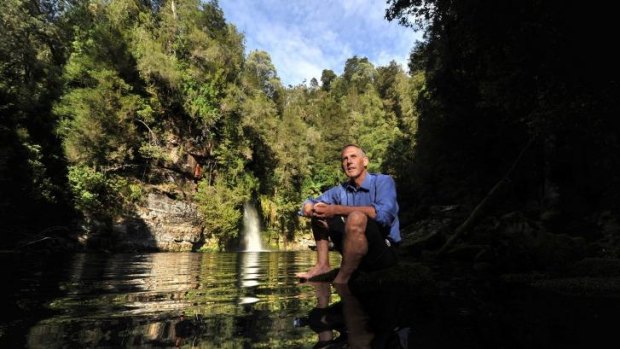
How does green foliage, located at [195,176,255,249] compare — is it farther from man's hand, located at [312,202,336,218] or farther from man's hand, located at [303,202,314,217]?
man's hand, located at [312,202,336,218]

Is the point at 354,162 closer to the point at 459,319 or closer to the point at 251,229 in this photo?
the point at 459,319

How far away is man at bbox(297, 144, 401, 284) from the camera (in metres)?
3.37

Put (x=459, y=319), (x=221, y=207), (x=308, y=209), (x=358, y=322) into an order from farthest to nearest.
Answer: (x=221, y=207) → (x=308, y=209) → (x=459, y=319) → (x=358, y=322)

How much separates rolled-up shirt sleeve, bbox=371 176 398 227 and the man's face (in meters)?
0.24

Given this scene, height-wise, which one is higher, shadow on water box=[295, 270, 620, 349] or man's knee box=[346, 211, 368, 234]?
man's knee box=[346, 211, 368, 234]

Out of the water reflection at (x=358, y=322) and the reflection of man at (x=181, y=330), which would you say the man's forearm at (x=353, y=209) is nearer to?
the water reflection at (x=358, y=322)

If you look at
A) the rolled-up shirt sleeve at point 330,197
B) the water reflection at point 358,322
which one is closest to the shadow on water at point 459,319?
the water reflection at point 358,322

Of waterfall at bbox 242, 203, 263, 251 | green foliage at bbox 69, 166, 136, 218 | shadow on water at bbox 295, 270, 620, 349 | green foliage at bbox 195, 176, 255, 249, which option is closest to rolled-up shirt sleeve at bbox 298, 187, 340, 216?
shadow on water at bbox 295, 270, 620, 349

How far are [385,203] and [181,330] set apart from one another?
218cm

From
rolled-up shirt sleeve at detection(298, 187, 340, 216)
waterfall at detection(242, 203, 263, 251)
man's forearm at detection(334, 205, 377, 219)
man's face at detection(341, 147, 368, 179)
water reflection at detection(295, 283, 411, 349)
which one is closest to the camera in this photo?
water reflection at detection(295, 283, 411, 349)

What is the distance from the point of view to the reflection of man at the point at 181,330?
171 centimetres

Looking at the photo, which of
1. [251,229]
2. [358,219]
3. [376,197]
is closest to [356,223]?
[358,219]

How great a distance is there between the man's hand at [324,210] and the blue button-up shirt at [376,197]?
13.0 inches

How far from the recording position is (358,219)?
3303 mm
